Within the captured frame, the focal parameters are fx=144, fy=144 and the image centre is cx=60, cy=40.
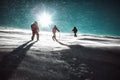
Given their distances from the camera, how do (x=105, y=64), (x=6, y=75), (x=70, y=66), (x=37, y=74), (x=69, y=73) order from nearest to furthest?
(x=6, y=75) → (x=37, y=74) → (x=69, y=73) → (x=70, y=66) → (x=105, y=64)

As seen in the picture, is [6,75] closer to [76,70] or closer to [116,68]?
[76,70]

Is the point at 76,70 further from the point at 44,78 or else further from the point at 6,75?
the point at 6,75

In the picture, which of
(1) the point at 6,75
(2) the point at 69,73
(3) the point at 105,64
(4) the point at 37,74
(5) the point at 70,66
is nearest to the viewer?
(1) the point at 6,75

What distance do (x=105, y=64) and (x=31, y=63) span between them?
3083mm

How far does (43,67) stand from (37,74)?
2.24ft

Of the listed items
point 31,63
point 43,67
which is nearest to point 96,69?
point 43,67

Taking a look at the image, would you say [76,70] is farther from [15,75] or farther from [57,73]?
[15,75]

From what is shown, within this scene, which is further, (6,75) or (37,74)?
(37,74)

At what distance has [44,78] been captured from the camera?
14.2 ft

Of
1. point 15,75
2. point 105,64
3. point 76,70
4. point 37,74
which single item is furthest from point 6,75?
point 105,64

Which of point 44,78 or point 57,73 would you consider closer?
point 44,78

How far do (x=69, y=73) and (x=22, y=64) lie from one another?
1.71m

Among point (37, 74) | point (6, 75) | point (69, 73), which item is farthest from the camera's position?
point (69, 73)

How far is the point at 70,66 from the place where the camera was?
561cm
